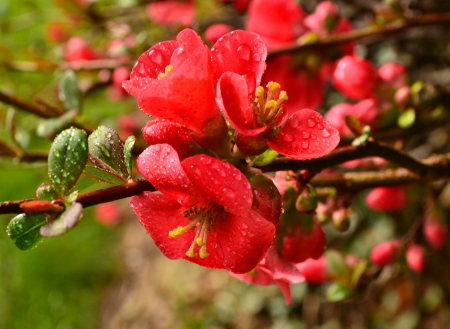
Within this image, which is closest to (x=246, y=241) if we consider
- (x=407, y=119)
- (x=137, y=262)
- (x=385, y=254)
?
(x=407, y=119)

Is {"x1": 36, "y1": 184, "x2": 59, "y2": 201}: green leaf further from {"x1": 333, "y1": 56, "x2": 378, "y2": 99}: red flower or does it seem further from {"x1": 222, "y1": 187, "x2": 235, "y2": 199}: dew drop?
{"x1": 333, "y1": 56, "x2": 378, "y2": 99}: red flower

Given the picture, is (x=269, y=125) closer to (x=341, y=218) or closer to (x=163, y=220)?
(x=163, y=220)

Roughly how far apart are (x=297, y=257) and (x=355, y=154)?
0.48 feet

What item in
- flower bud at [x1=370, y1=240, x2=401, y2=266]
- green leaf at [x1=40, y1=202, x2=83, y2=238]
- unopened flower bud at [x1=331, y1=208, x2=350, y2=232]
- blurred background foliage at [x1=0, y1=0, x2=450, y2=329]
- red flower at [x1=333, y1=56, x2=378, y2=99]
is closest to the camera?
green leaf at [x1=40, y1=202, x2=83, y2=238]

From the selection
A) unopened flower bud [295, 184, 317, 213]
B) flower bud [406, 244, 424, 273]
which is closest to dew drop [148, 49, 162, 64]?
unopened flower bud [295, 184, 317, 213]

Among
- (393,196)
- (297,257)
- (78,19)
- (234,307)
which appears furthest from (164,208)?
(234,307)

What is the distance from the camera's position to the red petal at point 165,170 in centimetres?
37

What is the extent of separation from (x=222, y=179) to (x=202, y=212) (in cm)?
→ 8

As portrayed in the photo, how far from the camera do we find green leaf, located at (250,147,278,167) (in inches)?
17.8

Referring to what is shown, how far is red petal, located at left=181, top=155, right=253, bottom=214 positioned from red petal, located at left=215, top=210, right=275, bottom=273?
0.02 metres

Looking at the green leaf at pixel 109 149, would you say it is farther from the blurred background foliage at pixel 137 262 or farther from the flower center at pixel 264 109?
the blurred background foliage at pixel 137 262

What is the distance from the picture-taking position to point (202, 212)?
1.44 ft

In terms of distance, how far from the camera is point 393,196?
82 centimetres

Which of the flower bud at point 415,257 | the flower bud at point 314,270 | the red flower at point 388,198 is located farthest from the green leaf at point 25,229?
the flower bud at point 415,257
